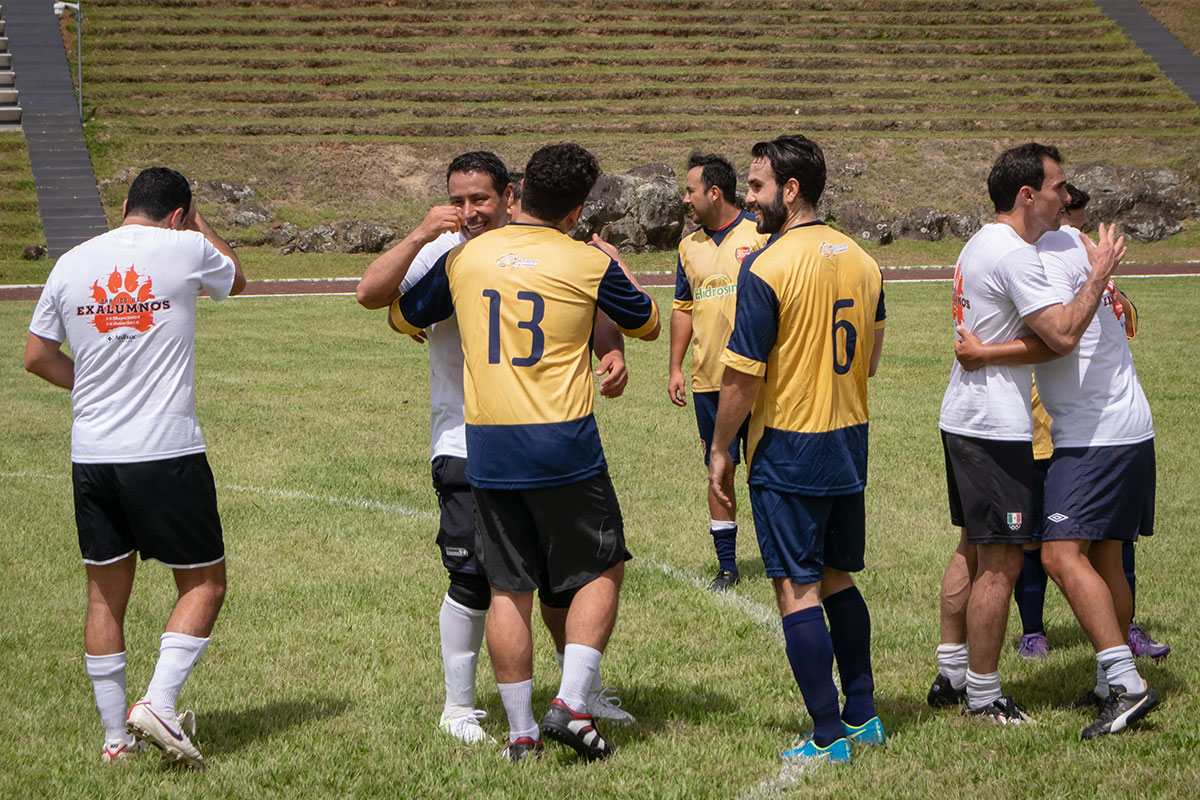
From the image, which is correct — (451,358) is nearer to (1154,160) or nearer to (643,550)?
(643,550)

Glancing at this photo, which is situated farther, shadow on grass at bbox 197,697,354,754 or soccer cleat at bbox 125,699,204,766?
shadow on grass at bbox 197,697,354,754

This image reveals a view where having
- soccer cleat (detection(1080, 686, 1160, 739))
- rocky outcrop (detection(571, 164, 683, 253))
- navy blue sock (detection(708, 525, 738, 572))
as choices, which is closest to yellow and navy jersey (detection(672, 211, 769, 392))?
navy blue sock (detection(708, 525, 738, 572))

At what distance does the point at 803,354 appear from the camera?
Result: 14.8 ft

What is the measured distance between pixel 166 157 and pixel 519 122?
41.9 ft

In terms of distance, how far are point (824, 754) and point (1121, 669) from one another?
4.26 ft

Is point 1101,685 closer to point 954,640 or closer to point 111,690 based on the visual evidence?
point 954,640

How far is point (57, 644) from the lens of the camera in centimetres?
618

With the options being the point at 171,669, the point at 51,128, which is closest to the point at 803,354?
the point at 171,669

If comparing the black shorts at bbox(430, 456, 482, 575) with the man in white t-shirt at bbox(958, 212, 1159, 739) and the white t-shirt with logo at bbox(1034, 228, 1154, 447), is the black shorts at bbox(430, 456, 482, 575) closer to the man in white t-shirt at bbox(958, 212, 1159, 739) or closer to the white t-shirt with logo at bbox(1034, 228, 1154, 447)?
the man in white t-shirt at bbox(958, 212, 1159, 739)

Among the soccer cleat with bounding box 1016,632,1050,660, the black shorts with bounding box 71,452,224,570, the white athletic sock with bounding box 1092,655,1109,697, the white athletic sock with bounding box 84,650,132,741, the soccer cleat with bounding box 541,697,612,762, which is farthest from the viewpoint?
the soccer cleat with bounding box 1016,632,1050,660

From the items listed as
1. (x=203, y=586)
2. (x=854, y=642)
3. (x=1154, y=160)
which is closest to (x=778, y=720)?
(x=854, y=642)

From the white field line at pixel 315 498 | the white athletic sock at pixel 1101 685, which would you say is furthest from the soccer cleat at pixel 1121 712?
the white field line at pixel 315 498

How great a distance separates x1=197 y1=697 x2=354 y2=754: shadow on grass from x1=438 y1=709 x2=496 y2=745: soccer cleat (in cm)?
58

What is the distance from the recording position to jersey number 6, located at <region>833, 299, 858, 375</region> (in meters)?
4.55
